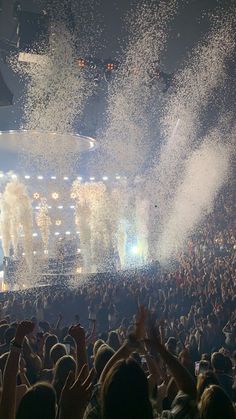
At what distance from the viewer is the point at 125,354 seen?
2.99 meters

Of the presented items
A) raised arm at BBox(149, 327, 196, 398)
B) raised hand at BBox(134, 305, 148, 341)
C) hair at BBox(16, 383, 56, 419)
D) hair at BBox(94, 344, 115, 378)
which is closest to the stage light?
hair at BBox(94, 344, 115, 378)

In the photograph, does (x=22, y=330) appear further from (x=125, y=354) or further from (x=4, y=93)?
(x=4, y=93)

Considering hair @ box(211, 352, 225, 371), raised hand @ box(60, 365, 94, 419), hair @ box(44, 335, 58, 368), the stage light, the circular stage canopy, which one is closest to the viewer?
raised hand @ box(60, 365, 94, 419)

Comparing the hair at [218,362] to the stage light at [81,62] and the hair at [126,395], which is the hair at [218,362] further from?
the stage light at [81,62]

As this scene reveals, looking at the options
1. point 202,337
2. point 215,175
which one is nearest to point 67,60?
point 202,337

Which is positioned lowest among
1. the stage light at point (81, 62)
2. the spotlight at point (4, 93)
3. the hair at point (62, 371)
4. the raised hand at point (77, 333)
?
the hair at point (62, 371)

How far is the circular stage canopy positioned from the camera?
116 feet

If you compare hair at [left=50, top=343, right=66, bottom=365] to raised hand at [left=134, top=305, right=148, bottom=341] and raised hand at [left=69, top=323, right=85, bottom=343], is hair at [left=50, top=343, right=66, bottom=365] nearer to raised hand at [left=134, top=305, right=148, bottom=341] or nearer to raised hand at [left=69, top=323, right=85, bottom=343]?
raised hand at [left=69, top=323, right=85, bottom=343]

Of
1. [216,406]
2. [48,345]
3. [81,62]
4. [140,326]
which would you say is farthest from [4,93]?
[216,406]

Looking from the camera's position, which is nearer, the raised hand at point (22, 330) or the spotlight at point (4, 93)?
the raised hand at point (22, 330)

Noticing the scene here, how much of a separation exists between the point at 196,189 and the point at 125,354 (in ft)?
130

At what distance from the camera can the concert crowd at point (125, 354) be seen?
2.25m

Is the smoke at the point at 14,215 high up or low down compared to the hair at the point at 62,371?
up

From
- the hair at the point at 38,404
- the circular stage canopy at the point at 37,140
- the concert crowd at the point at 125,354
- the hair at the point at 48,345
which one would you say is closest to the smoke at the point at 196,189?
the circular stage canopy at the point at 37,140
